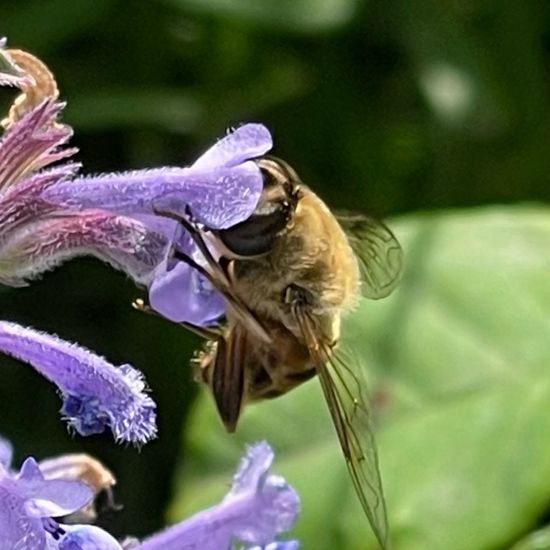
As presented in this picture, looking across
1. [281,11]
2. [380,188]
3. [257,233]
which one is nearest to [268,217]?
[257,233]

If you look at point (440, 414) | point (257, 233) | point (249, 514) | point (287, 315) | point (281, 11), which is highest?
point (257, 233)

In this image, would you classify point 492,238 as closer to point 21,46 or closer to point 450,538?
point 450,538

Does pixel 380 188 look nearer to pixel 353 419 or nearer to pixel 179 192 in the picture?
pixel 353 419

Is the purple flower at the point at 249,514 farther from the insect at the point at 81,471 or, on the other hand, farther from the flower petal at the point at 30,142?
the flower petal at the point at 30,142

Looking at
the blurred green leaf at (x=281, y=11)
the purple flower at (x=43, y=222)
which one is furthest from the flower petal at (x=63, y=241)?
the blurred green leaf at (x=281, y=11)

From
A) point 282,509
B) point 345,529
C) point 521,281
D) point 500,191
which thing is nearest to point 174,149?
point 500,191

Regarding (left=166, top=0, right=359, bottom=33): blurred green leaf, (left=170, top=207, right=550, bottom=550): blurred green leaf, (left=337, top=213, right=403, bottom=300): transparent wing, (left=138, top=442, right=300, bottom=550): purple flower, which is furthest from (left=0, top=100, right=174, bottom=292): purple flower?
(left=166, top=0, right=359, bottom=33): blurred green leaf
